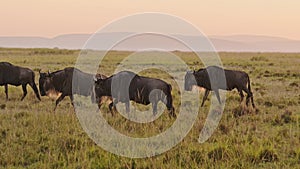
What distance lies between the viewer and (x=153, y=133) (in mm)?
8805

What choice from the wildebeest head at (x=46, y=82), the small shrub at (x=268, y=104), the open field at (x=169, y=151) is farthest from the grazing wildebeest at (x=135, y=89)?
the small shrub at (x=268, y=104)

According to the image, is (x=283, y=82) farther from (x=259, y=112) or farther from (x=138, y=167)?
(x=138, y=167)

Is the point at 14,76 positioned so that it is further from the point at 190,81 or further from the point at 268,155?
the point at 268,155

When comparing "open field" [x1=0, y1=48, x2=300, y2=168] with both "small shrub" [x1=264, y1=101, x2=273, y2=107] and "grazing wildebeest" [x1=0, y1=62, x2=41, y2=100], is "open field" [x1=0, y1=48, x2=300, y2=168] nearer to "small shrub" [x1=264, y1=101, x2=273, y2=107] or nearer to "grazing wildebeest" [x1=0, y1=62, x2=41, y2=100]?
"small shrub" [x1=264, y1=101, x2=273, y2=107]

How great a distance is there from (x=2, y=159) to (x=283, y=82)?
724 inches

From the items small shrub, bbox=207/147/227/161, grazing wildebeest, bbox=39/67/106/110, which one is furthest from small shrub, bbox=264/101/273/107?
small shrub, bbox=207/147/227/161

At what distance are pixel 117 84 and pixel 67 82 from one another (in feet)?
7.13

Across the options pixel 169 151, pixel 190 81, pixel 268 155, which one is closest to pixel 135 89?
pixel 190 81

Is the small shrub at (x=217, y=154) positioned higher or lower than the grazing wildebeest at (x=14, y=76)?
lower

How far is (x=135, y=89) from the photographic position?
37.4 ft

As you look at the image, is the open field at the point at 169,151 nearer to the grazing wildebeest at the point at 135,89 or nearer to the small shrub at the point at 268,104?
the grazing wildebeest at the point at 135,89

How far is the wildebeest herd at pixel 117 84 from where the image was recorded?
443 inches

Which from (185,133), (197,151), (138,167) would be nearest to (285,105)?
(185,133)

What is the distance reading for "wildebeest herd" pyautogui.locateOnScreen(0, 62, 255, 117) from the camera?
36.9ft
